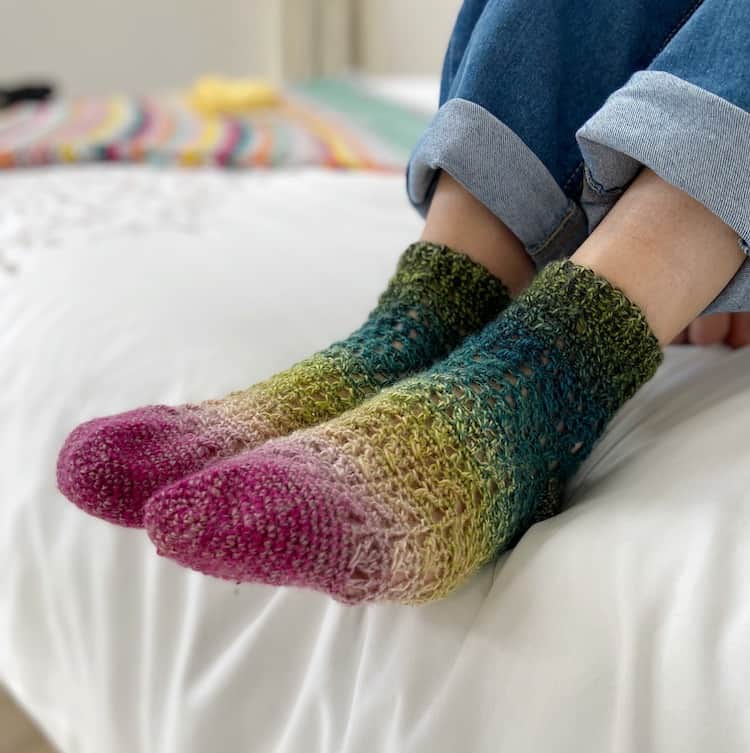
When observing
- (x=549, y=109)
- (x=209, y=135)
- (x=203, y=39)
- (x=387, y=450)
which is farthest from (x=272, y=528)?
(x=203, y=39)

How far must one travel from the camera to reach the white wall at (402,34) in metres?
2.70

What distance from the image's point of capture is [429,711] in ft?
1.21

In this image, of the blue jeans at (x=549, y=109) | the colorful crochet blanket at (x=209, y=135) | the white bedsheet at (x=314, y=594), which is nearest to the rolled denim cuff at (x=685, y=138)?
the blue jeans at (x=549, y=109)

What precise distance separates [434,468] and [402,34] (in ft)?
9.56

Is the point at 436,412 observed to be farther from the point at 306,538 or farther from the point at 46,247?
the point at 46,247

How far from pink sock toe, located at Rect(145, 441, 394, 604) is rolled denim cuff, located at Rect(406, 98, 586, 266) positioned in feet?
0.74

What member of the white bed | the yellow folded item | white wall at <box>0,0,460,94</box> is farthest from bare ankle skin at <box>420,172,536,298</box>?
white wall at <box>0,0,460,94</box>

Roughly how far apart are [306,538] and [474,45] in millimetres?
327

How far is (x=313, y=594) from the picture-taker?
451 millimetres

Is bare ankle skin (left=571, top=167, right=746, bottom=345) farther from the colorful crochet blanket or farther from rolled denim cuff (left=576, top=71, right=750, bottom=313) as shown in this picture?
the colorful crochet blanket

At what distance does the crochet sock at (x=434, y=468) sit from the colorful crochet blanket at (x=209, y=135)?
868 mm

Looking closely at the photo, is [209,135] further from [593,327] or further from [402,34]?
[402,34]

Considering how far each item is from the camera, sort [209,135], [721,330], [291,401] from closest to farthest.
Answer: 1. [291,401]
2. [721,330]
3. [209,135]

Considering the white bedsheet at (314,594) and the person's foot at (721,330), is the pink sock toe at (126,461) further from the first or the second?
the person's foot at (721,330)
